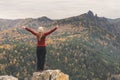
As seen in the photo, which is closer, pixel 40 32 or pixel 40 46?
pixel 40 32

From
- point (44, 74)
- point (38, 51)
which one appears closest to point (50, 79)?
point (44, 74)

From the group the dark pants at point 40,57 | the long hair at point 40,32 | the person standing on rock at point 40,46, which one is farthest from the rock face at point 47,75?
the long hair at point 40,32

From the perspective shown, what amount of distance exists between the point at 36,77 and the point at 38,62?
153 centimetres

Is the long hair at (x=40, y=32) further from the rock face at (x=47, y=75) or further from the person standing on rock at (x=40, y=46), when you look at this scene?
the rock face at (x=47, y=75)

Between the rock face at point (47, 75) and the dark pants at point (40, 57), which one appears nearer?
the rock face at point (47, 75)

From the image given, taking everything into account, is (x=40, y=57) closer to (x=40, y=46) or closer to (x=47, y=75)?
(x=40, y=46)

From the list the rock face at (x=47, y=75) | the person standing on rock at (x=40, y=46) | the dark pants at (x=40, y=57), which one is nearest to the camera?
the rock face at (x=47, y=75)

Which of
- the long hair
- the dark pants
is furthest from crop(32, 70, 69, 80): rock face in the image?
the long hair

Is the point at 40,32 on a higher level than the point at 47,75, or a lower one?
higher

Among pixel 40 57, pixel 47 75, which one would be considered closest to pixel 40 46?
pixel 40 57

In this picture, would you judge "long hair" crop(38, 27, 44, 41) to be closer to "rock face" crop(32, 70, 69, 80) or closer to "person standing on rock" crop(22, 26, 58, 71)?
"person standing on rock" crop(22, 26, 58, 71)

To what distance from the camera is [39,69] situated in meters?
28.6

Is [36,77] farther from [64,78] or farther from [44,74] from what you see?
[64,78]

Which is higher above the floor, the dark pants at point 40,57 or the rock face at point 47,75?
the dark pants at point 40,57
